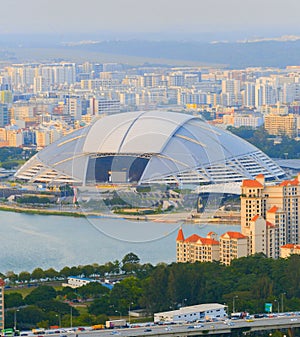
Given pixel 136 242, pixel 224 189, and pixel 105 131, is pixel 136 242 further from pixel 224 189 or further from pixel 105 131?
pixel 105 131

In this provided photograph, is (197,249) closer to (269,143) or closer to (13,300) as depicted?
(13,300)

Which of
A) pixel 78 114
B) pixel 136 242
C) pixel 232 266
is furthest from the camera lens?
pixel 78 114

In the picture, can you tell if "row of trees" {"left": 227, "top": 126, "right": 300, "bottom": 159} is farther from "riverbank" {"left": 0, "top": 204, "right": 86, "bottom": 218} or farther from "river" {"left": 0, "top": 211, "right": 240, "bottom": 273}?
"river" {"left": 0, "top": 211, "right": 240, "bottom": 273}

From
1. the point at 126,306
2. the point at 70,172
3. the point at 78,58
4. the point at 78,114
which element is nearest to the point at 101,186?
the point at 70,172

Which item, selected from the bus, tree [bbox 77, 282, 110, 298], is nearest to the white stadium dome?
tree [bbox 77, 282, 110, 298]

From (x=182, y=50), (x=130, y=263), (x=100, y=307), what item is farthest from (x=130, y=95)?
(x=100, y=307)

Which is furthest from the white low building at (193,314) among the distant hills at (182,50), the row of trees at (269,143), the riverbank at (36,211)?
the distant hills at (182,50)
